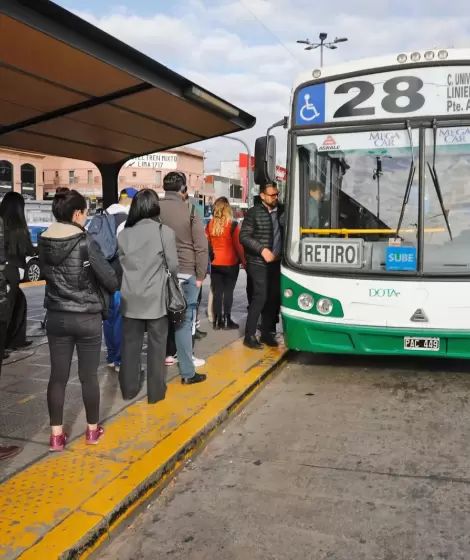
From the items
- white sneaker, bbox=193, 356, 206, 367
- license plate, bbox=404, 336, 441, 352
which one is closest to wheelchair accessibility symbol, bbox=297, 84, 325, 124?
license plate, bbox=404, 336, 441, 352

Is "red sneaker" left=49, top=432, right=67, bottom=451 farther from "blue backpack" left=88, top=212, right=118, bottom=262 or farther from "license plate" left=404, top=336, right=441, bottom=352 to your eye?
"license plate" left=404, top=336, right=441, bottom=352

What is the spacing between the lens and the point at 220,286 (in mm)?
7852

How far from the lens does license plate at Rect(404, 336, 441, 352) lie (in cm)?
530

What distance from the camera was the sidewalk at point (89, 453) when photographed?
2932 mm

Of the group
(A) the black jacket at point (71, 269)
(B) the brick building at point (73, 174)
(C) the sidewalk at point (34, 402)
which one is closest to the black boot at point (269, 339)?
(C) the sidewalk at point (34, 402)

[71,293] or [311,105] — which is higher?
[311,105]

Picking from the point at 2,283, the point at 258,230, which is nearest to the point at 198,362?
the point at 258,230

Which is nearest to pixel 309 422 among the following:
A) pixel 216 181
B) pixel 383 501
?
pixel 383 501

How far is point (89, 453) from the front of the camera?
3811mm

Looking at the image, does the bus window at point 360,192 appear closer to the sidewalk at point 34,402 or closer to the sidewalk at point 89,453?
the sidewalk at point 89,453

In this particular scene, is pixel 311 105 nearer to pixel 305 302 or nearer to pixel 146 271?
pixel 305 302

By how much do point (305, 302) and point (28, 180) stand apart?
39.6 metres

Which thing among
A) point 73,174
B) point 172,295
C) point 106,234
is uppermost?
point 73,174

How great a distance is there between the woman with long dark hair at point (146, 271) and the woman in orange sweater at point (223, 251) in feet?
10.0
